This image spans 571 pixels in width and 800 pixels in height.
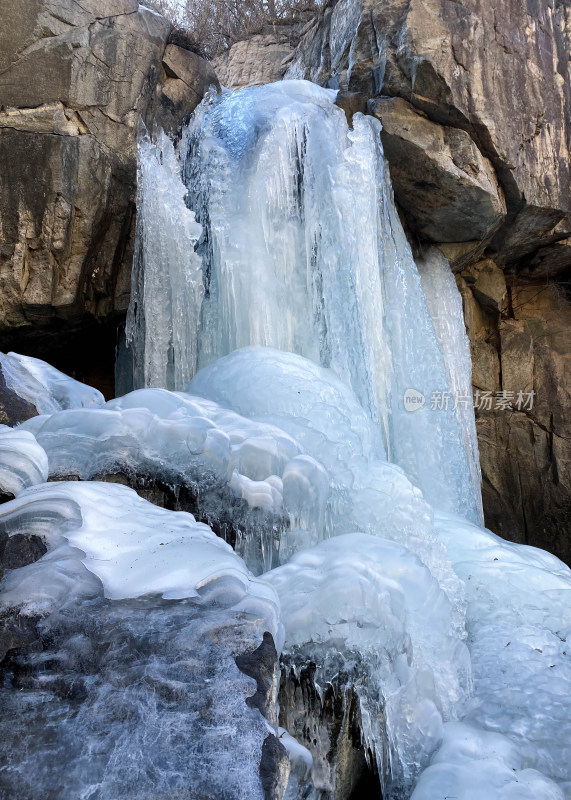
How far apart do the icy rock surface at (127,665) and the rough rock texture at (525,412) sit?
17.7ft

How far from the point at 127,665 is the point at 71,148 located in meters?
3.88

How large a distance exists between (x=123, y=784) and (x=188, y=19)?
30.9ft

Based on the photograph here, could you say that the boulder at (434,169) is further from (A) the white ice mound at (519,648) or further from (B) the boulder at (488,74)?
(A) the white ice mound at (519,648)

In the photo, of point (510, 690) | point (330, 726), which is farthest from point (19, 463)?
point (510, 690)

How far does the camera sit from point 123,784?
1126 mm

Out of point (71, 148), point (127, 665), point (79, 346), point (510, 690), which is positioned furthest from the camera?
point (79, 346)

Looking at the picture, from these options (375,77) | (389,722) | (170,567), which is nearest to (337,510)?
(389,722)

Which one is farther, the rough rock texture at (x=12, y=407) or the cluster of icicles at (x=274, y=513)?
the rough rock texture at (x=12, y=407)

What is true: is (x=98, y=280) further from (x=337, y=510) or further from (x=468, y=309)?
(x=468, y=309)

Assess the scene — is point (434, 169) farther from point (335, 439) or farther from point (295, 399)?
point (335, 439)

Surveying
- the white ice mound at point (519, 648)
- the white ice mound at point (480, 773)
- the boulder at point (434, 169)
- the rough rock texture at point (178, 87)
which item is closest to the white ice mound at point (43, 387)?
the white ice mound at point (519, 648)

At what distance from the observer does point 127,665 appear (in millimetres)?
1361

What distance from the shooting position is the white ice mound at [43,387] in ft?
10.4

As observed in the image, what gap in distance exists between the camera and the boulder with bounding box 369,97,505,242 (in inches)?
200
